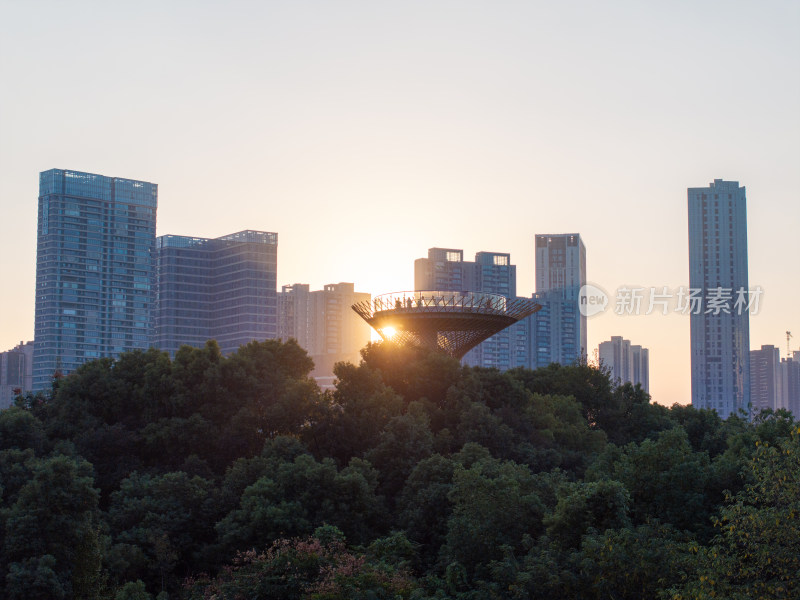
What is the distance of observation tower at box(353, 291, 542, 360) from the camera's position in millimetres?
47594

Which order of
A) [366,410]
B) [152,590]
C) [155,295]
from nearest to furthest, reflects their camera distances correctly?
[152,590], [366,410], [155,295]

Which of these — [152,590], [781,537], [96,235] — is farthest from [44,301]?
[781,537]

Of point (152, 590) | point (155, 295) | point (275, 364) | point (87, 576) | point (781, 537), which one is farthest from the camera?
point (155, 295)

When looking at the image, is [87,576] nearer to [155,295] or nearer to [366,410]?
[366,410]

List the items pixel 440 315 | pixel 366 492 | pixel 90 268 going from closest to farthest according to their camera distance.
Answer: pixel 366 492 → pixel 440 315 → pixel 90 268

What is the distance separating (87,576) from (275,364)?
17993mm

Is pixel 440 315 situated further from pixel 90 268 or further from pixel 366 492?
pixel 90 268

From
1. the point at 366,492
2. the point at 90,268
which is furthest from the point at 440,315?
the point at 90,268

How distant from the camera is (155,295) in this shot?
19875 cm

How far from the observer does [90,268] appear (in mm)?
187250

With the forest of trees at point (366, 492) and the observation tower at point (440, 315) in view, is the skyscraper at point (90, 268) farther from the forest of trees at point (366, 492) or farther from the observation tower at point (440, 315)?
the forest of trees at point (366, 492)

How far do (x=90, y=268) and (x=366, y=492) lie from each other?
16647cm

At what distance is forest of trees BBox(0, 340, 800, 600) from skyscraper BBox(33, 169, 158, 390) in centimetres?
14377

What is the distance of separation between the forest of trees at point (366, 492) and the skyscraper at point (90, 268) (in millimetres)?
143768
